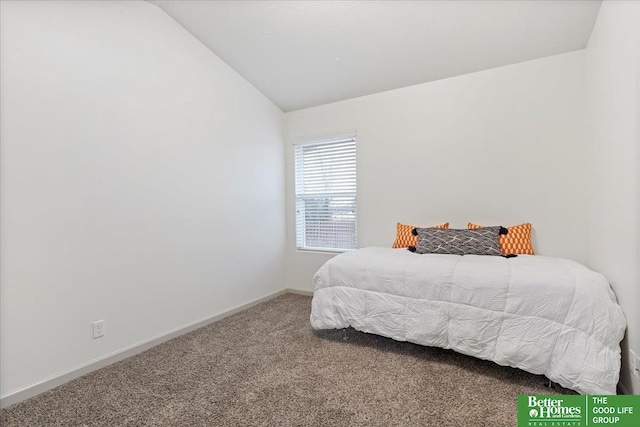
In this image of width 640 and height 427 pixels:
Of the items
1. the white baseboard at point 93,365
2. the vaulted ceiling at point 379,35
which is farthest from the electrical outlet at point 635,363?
the white baseboard at point 93,365

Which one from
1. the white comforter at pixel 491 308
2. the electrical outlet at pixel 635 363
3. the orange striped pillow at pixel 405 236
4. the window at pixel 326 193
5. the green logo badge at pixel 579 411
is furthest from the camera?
the window at pixel 326 193

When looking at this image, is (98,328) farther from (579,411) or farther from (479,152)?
(479,152)

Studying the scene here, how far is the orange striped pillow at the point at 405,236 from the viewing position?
305 centimetres

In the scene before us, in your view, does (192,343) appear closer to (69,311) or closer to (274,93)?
(69,311)

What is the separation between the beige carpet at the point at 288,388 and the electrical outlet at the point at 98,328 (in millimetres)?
233

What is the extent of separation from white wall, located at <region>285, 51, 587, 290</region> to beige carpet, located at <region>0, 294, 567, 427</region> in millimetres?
1361

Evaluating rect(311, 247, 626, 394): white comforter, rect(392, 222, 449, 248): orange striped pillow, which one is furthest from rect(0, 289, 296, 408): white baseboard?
rect(392, 222, 449, 248): orange striped pillow

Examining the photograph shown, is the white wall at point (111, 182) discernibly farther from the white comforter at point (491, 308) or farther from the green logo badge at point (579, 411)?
the green logo badge at point (579, 411)

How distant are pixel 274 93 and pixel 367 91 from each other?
3.55ft

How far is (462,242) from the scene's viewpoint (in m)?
2.68

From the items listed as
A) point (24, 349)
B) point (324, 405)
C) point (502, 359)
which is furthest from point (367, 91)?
point (24, 349)

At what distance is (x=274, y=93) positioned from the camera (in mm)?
3658

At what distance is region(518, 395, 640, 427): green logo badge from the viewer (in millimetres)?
1347

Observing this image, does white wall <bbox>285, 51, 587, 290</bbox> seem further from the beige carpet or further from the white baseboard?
the white baseboard
